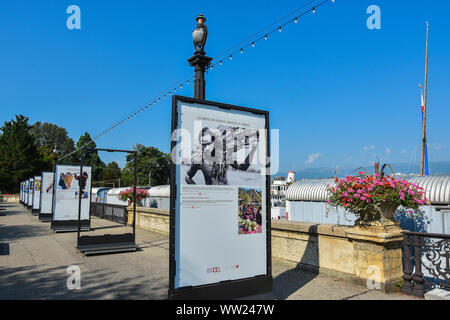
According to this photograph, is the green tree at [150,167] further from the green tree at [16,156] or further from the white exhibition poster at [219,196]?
the white exhibition poster at [219,196]

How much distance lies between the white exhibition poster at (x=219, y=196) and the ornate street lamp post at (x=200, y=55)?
1.07 metres

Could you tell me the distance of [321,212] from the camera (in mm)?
12922

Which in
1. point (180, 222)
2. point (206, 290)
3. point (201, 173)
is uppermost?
point (201, 173)

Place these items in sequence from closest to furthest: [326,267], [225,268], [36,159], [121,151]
A: 1. [225,268]
2. [326,267]
3. [121,151]
4. [36,159]

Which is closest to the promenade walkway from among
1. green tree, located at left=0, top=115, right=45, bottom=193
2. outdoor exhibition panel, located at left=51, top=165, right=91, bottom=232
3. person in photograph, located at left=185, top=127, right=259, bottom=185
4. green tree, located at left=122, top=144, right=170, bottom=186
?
person in photograph, located at left=185, top=127, right=259, bottom=185

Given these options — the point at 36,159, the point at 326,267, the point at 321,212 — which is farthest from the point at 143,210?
the point at 36,159

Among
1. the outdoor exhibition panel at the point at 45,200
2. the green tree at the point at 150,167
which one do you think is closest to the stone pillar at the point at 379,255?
the outdoor exhibition panel at the point at 45,200

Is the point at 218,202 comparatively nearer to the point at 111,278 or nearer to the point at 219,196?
the point at 219,196

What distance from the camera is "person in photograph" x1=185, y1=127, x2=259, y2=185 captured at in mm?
4367

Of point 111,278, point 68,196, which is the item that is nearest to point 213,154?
point 111,278

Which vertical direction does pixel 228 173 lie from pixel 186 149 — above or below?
below

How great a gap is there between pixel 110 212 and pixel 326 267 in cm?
1777

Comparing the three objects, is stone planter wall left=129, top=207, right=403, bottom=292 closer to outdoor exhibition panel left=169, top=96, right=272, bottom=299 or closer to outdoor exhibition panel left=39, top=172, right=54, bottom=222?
outdoor exhibition panel left=169, top=96, right=272, bottom=299

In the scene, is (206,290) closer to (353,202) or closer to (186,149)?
(186,149)
